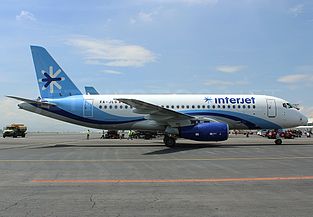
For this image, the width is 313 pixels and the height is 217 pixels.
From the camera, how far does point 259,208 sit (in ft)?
21.0

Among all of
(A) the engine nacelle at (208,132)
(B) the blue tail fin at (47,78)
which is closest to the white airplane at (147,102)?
(B) the blue tail fin at (47,78)

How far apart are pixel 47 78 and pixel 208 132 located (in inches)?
540

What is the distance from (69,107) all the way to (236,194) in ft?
67.0

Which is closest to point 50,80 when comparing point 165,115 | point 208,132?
point 165,115

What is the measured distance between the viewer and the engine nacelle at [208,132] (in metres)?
22.5

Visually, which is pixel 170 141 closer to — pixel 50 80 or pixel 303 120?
pixel 50 80

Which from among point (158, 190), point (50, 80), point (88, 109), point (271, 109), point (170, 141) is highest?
point (50, 80)

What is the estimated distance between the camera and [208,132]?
73.8 ft

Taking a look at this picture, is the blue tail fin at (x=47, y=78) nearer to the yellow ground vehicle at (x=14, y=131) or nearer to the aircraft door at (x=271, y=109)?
the aircraft door at (x=271, y=109)

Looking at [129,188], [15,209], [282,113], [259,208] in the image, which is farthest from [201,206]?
[282,113]

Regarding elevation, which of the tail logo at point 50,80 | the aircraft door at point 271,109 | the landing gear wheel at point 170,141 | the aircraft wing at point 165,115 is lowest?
the landing gear wheel at point 170,141

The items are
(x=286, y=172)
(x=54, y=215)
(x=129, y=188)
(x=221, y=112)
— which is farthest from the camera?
(x=221, y=112)

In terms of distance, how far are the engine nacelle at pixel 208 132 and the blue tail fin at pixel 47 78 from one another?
413 inches

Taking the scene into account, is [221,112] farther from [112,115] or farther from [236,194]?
[236,194]
